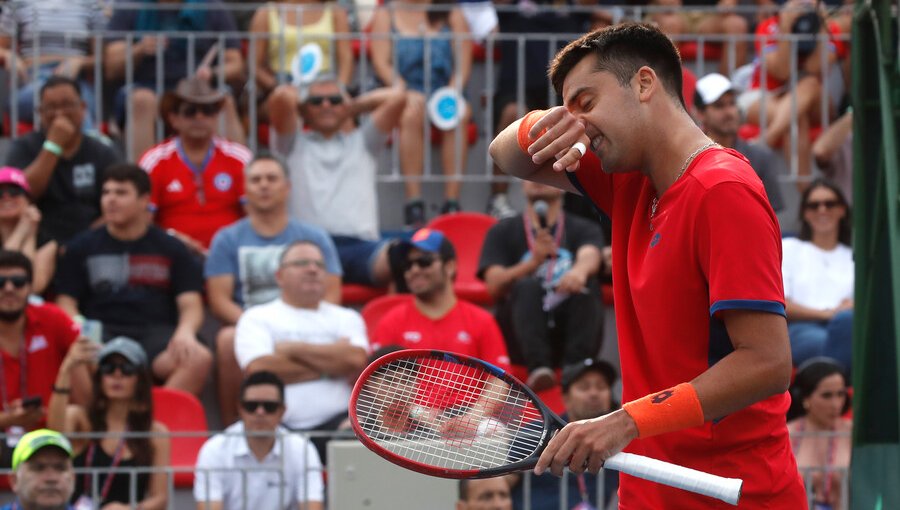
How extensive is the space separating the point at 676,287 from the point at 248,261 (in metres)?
5.82

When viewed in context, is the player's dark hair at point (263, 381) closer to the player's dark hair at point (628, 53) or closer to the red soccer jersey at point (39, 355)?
the red soccer jersey at point (39, 355)

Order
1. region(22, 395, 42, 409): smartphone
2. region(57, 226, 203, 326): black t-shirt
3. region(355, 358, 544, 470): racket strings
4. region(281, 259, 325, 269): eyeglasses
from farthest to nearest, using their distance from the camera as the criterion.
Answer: region(57, 226, 203, 326): black t-shirt < region(281, 259, 325, 269): eyeglasses < region(22, 395, 42, 409): smartphone < region(355, 358, 544, 470): racket strings

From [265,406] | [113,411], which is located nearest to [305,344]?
[265,406]

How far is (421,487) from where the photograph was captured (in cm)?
668

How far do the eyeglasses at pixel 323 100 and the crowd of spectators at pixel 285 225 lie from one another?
15 mm

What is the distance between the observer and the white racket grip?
3.68 meters

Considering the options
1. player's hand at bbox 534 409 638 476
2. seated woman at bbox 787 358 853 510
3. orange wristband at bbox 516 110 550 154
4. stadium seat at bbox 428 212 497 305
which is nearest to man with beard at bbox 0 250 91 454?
stadium seat at bbox 428 212 497 305

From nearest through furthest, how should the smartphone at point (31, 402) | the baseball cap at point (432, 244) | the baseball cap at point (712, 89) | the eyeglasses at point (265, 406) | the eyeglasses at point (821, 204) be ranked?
the eyeglasses at point (265, 406) < the smartphone at point (31, 402) < the baseball cap at point (432, 244) < the eyeglasses at point (821, 204) < the baseball cap at point (712, 89)

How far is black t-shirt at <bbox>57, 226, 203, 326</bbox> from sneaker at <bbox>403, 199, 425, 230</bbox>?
197 centimetres

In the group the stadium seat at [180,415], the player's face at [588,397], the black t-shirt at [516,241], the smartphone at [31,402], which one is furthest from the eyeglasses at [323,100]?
the smartphone at [31,402]

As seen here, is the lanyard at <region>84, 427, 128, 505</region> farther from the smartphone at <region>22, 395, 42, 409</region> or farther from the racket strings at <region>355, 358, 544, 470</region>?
the racket strings at <region>355, 358, 544, 470</region>

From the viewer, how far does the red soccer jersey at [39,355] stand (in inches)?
335

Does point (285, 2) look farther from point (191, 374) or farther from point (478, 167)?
point (191, 374)

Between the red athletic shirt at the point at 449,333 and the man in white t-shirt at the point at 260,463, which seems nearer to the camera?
the man in white t-shirt at the point at 260,463
